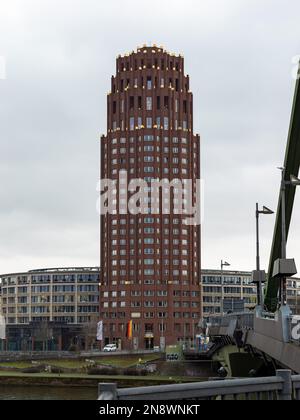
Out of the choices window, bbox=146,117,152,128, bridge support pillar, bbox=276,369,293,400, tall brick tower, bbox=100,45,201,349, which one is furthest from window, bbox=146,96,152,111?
bridge support pillar, bbox=276,369,293,400

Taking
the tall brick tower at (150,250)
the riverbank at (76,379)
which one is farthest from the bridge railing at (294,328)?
the tall brick tower at (150,250)

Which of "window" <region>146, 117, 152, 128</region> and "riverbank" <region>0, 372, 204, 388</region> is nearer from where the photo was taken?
"riverbank" <region>0, 372, 204, 388</region>

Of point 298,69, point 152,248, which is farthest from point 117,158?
point 298,69

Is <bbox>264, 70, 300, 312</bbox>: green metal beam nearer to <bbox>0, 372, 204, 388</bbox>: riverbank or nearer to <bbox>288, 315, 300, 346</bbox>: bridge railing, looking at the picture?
<bbox>288, 315, 300, 346</bbox>: bridge railing

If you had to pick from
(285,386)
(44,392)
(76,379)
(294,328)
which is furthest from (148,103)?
(285,386)

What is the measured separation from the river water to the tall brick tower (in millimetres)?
80139

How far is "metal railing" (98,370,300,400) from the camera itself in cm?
1068

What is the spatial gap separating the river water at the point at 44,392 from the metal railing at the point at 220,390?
266 feet

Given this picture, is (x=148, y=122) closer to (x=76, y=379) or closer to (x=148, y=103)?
(x=148, y=103)

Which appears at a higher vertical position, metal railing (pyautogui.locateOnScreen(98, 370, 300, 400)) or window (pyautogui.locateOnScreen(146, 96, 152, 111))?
window (pyautogui.locateOnScreen(146, 96, 152, 111))

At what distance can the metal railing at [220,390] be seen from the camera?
35.0ft

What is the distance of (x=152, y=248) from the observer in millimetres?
186125

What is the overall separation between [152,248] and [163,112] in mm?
40832
